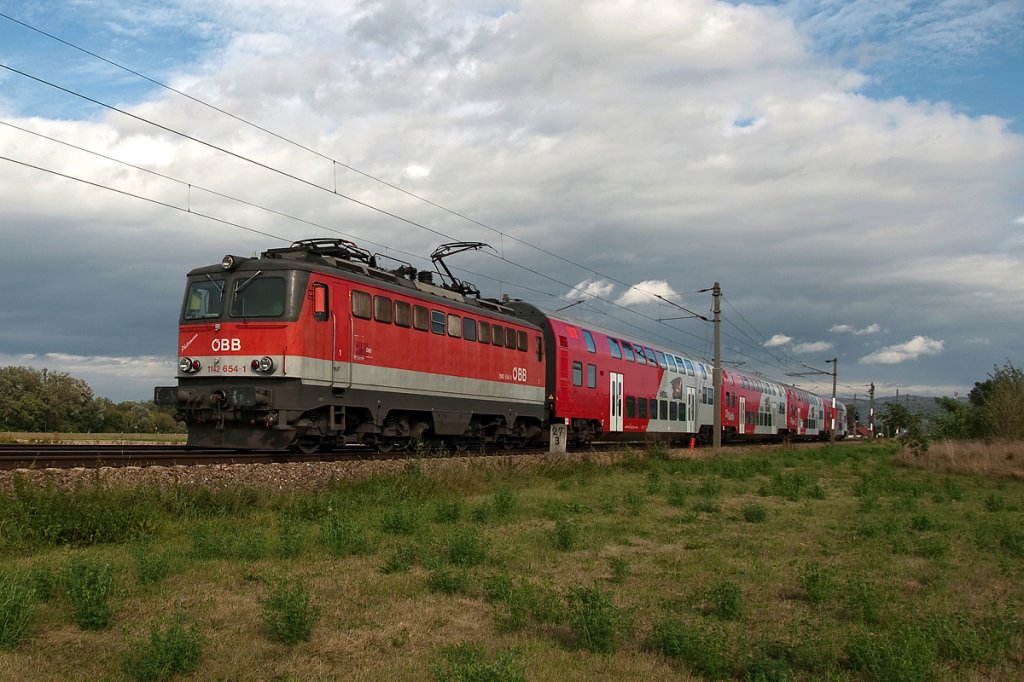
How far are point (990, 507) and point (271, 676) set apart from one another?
1515 cm

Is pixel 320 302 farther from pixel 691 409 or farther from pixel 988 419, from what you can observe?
pixel 988 419

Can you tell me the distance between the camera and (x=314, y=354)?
16.6 m

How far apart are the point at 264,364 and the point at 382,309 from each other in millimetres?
3446

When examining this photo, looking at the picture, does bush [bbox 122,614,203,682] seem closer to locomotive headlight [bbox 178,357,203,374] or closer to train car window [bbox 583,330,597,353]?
locomotive headlight [bbox 178,357,203,374]

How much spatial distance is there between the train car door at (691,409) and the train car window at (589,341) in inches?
424

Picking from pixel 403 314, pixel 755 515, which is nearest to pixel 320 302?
pixel 403 314

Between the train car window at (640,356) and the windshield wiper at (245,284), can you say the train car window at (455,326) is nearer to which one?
the windshield wiper at (245,284)

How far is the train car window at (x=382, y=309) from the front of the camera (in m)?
18.6

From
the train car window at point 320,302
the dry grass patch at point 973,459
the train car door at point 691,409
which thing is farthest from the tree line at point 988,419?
the train car window at point 320,302

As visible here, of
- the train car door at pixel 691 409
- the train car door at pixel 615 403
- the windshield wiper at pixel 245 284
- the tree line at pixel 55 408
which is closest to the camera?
the windshield wiper at pixel 245 284

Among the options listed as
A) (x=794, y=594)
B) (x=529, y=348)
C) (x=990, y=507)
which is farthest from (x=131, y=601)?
(x=529, y=348)

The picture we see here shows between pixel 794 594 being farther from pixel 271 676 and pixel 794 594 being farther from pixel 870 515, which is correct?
pixel 870 515

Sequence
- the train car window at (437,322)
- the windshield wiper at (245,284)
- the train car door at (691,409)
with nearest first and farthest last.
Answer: the windshield wiper at (245,284), the train car window at (437,322), the train car door at (691,409)

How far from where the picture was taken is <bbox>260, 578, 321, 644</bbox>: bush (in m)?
6.70
